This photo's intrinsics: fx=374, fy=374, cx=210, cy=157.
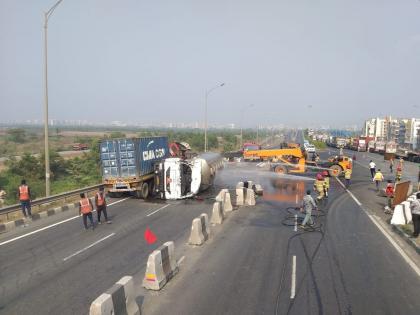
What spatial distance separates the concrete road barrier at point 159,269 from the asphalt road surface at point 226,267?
19cm

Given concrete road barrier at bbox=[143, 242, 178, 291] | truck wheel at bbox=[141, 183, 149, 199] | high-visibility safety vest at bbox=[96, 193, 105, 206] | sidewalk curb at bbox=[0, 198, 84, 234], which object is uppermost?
high-visibility safety vest at bbox=[96, 193, 105, 206]

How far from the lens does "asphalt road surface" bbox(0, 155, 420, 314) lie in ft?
26.0

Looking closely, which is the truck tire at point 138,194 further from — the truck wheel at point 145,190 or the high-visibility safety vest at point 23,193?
the high-visibility safety vest at point 23,193

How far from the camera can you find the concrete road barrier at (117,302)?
19.4 feet

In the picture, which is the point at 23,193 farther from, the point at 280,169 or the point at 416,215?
the point at 280,169

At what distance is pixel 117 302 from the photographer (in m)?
6.48

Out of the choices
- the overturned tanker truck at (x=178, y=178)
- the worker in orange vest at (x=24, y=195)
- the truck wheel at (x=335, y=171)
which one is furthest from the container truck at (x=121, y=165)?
the truck wheel at (x=335, y=171)

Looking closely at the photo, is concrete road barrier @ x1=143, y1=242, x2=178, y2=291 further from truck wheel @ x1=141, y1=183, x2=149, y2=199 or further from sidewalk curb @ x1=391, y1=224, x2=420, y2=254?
truck wheel @ x1=141, y1=183, x2=149, y2=199

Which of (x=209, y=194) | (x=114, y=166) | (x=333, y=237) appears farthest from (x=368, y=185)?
(x=114, y=166)

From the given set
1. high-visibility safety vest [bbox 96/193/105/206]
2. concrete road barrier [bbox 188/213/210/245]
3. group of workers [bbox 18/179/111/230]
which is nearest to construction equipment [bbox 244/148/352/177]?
group of workers [bbox 18/179/111/230]

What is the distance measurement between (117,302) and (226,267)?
4129 millimetres

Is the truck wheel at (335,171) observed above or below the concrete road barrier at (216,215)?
below

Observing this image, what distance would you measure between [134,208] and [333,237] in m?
10.00

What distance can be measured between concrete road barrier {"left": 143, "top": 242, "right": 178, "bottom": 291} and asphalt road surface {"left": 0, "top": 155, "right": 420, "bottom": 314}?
192 millimetres
